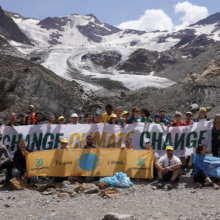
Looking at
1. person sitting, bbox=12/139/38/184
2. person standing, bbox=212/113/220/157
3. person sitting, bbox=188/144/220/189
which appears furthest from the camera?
person standing, bbox=212/113/220/157

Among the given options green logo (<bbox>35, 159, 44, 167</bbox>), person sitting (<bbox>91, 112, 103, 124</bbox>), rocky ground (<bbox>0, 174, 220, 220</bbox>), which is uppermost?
person sitting (<bbox>91, 112, 103, 124</bbox>)

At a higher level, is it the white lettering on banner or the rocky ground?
the white lettering on banner

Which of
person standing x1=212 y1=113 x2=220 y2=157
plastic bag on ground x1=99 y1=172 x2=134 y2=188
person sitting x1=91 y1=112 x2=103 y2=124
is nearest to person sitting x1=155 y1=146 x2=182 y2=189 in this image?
plastic bag on ground x1=99 y1=172 x2=134 y2=188

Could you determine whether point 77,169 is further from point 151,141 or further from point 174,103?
point 174,103

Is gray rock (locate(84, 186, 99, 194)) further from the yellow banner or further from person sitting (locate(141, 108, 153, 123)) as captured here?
person sitting (locate(141, 108, 153, 123))

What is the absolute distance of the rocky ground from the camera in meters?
4.41

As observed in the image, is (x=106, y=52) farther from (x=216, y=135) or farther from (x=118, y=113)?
(x=216, y=135)

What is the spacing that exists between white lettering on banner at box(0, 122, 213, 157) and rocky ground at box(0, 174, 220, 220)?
1.82 meters

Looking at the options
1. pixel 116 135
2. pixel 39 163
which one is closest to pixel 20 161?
pixel 39 163

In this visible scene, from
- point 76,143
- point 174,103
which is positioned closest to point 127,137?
point 76,143

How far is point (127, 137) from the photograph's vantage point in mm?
7812

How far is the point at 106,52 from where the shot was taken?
6712 centimetres

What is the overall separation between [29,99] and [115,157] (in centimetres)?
1325

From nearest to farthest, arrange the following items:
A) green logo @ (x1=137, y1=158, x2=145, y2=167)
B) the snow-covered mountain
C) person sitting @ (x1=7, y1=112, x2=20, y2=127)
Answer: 1. green logo @ (x1=137, y1=158, x2=145, y2=167)
2. person sitting @ (x1=7, y1=112, x2=20, y2=127)
3. the snow-covered mountain
